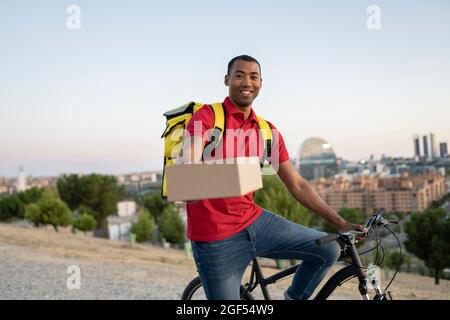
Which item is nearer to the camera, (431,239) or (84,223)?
(84,223)

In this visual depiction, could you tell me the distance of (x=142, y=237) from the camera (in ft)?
129

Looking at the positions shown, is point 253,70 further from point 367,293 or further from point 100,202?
point 100,202

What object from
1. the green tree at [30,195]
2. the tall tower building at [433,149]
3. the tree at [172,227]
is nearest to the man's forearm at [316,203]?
the tree at [172,227]

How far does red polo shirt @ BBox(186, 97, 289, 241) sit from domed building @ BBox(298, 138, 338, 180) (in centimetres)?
9425

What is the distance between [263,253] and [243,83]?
0.88m

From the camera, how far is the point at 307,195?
2.96 metres

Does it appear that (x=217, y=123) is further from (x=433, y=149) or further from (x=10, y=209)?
(x=433, y=149)

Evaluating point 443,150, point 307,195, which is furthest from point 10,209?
point 443,150

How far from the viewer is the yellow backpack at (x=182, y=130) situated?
8.33 ft

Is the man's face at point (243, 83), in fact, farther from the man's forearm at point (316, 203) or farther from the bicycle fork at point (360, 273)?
the bicycle fork at point (360, 273)

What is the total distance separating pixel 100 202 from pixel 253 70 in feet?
134

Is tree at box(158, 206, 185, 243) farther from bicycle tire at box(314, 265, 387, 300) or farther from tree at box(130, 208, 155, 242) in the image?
bicycle tire at box(314, 265, 387, 300)

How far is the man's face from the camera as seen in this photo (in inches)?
106
